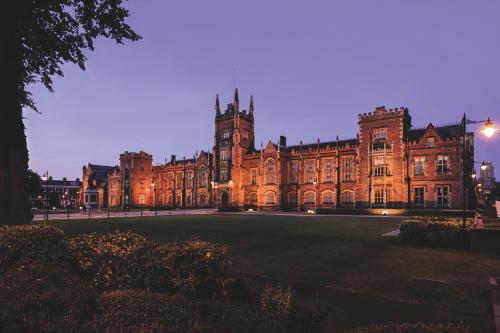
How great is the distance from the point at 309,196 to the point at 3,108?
4900 cm

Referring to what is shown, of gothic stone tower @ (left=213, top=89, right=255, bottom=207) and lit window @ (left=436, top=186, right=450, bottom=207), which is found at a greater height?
gothic stone tower @ (left=213, top=89, right=255, bottom=207)

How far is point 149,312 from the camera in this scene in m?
3.95

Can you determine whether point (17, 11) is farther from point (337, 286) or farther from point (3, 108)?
point (337, 286)

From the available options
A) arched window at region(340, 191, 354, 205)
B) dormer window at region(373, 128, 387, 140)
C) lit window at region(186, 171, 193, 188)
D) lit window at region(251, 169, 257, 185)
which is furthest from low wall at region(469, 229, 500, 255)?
lit window at region(186, 171, 193, 188)

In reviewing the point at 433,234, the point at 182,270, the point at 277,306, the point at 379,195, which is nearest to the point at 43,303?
the point at 182,270

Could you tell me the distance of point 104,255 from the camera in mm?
6363

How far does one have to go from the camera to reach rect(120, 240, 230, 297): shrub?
16.4 feet

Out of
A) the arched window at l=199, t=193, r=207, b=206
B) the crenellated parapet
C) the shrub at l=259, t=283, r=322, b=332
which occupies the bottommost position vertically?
the arched window at l=199, t=193, r=207, b=206

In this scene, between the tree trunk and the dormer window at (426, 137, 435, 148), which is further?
the dormer window at (426, 137, 435, 148)

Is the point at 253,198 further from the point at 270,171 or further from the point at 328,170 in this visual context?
the point at 328,170

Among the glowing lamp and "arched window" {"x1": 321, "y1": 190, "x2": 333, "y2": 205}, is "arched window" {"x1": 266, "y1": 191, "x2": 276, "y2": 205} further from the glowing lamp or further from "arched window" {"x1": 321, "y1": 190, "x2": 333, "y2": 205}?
the glowing lamp

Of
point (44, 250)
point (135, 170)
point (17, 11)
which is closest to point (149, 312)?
point (44, 250)

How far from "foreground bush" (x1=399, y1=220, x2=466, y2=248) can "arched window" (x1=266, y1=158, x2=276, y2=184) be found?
4207 centimetres

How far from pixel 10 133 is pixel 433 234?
18666mm
